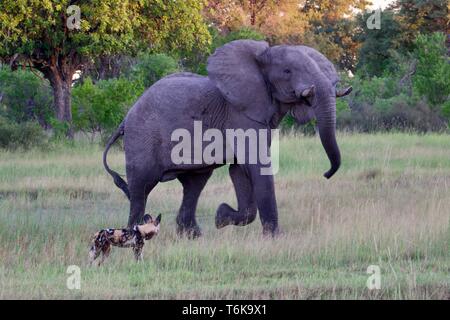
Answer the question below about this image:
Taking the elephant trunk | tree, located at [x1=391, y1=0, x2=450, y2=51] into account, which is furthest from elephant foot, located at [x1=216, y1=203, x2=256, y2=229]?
tree, located at [x1=391, y1=0, x2=450, y2=51]

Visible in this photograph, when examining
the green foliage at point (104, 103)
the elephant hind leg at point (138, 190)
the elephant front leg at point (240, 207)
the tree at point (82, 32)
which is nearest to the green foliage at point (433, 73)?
the tree at point (82, 32)

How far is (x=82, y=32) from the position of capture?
22.0 meters

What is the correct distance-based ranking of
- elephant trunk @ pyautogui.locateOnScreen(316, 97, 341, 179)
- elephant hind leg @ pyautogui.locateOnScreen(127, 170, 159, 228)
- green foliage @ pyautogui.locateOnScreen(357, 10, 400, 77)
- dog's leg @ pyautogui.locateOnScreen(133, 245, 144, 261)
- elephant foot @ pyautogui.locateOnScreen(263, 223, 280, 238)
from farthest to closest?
green foliage @ pyautogui.locateOnScreen(357, 10, 400, 77) < elephant hind leg @ pyautogui.locateOnScreen(127, 170, 159, 228) < elephant foot @ pyautogui.locateOnScreen(263, 223, 280, 238) < elephant trunk @ pyautogui.locateOnScreen(316, 97, 341, 179) < dog's leg @ pyautogui.locateOnScreen(133, 245, 144, 261)

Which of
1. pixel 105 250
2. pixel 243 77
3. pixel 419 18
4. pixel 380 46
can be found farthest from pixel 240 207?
pixel 380 46

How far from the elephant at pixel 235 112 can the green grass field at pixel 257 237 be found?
0.38 m

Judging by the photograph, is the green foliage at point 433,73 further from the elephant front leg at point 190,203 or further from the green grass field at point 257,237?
the elephant front leg at point 190,203

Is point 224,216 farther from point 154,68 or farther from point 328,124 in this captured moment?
point 154,68

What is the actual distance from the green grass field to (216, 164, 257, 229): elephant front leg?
0.15 m

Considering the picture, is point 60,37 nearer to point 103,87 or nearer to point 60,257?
point 103,87

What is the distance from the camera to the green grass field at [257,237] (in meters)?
7.14

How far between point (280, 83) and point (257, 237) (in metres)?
1.64

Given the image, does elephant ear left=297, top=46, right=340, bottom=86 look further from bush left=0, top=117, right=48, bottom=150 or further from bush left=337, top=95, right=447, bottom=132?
bush left=337, top=95, right=447, bottom=132

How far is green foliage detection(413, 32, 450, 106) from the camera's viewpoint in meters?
23.3
